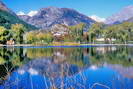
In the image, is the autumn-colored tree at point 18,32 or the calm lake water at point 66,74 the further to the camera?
the autumn-colored tree at point 18,32

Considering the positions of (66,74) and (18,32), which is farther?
(18,32)

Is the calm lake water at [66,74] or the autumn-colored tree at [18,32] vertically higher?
the autumn-colored tree at [18,32]

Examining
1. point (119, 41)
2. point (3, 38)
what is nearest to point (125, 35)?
point (119, 41)

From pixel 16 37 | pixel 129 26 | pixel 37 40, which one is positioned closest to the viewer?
pixel 16 37

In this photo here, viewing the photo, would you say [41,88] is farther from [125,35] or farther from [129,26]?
[129,26]

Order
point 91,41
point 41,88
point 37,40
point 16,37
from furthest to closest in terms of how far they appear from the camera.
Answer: point 91,41
point 37,40
point 16,37
point 41,88

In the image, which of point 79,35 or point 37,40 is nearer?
point 37,40

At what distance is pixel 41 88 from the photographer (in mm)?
10836

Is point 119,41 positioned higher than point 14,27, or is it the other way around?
point 14,27

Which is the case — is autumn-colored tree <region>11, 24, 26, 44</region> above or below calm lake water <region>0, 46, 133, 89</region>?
above

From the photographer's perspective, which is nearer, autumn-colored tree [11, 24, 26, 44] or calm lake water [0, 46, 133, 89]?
calm lake water [0, 46, 133, 89]

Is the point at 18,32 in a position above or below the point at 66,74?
above

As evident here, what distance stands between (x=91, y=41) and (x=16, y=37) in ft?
146

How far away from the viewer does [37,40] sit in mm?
103812
